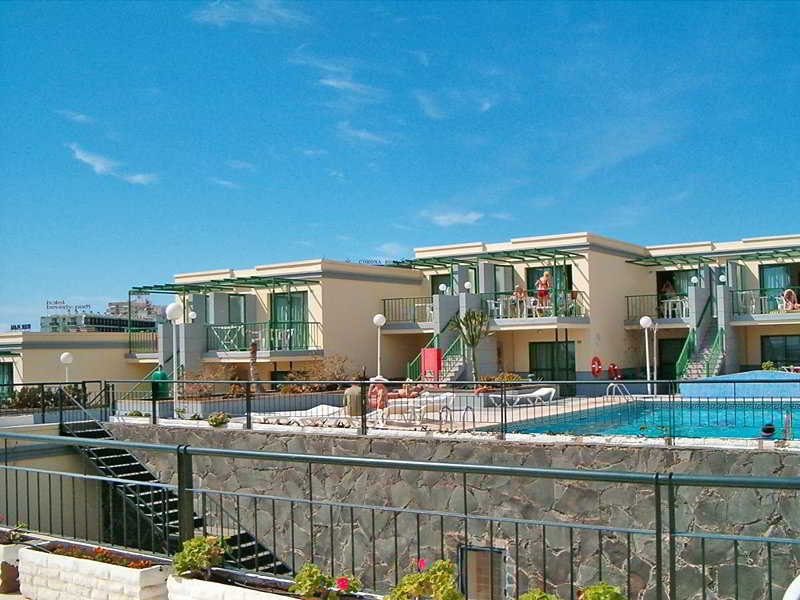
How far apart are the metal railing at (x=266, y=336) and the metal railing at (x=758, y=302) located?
53.4ft

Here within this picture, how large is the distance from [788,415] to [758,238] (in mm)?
21232

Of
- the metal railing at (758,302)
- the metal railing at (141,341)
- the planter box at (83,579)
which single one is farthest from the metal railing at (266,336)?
the planter box at (83,579)

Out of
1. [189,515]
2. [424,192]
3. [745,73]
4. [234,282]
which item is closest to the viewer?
[189,515]

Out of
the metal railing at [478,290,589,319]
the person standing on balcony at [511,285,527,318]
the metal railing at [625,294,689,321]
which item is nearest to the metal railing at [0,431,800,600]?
the metal railing at [478,290,589,319]

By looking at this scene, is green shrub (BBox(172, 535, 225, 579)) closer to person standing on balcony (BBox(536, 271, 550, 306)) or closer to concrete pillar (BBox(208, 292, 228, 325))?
person standing on balcony (BBox(536, 271, 550, 306))

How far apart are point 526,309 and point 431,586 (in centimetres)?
2699

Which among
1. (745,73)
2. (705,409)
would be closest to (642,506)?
(705,409)

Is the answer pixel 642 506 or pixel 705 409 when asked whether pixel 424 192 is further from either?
pixel 642 506

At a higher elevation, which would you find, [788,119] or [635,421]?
[788,119]

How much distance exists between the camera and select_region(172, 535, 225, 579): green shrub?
6.82 metres

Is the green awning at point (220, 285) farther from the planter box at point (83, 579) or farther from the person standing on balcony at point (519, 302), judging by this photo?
the planter box at point (83, 579)

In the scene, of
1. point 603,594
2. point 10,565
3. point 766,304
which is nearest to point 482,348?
point 766,304

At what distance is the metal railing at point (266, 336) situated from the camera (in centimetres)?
3428

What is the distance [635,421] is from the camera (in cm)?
1828
